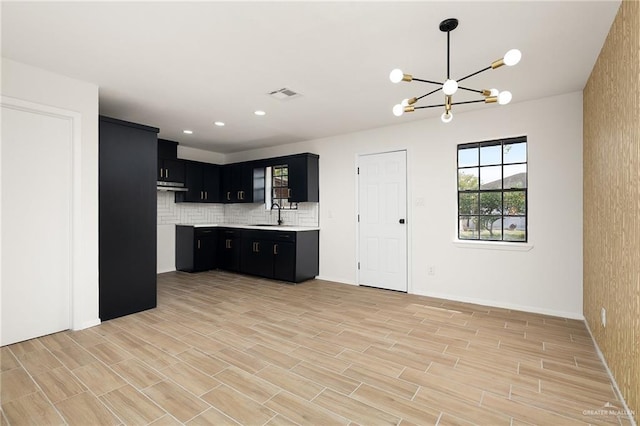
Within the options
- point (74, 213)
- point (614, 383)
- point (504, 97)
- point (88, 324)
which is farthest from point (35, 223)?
point (614, 383)

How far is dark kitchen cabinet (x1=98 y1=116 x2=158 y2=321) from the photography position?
11.0ft

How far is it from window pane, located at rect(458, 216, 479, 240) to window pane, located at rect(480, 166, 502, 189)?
0.46 metres

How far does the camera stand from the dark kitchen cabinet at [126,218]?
3357 mm

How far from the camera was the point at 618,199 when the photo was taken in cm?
209

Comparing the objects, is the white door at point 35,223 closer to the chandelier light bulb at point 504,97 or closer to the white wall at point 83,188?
the white wall at point 83,188

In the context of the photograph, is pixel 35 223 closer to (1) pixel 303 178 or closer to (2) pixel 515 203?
(1) pixel 303 178

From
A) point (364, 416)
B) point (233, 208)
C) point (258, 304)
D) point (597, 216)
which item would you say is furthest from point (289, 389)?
point (233, 208)

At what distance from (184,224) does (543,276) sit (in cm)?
609

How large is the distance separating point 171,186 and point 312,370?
15.8 feet

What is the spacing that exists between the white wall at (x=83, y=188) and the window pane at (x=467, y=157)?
14.4ft

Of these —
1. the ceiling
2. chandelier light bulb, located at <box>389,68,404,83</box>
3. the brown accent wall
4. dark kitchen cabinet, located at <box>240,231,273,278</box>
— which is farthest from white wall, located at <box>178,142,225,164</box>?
the brown accent wall

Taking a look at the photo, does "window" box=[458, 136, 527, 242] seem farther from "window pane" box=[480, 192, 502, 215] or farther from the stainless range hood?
the stainless range hood

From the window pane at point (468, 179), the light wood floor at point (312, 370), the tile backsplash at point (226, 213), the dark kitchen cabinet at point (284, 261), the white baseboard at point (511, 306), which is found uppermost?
the window pane at point (468, 179)

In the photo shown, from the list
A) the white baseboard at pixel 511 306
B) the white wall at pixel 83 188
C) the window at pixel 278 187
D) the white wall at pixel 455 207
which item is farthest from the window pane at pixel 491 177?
the white wall at pixel 83 188
